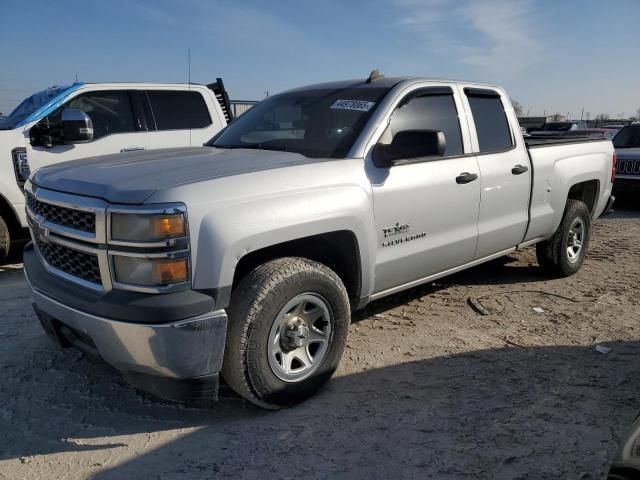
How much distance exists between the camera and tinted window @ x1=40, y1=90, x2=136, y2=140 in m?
6.00

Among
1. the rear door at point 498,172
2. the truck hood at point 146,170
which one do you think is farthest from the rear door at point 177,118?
the rear door at point 498,172

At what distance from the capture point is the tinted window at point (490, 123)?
434 centimetres

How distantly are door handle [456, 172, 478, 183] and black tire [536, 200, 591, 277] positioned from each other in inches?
73.3

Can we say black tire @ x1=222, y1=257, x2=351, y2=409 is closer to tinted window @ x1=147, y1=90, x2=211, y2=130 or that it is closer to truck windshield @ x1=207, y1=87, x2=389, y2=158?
truck windshield @ x1=207, y1=87, x2=389, y2=158

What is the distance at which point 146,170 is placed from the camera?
2.82 m

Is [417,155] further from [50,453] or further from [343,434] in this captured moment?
[50,453]

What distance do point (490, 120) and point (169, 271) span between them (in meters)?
3.21

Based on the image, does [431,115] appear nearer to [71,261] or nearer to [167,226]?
[167,226]

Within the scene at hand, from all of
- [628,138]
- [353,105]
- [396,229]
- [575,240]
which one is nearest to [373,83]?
[353,105]

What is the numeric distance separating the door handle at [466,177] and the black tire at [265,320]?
4.54 feet

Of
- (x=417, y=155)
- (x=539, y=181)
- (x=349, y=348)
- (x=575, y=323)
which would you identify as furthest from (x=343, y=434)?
(x=539, y=181)

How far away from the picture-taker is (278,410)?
3.02 metres

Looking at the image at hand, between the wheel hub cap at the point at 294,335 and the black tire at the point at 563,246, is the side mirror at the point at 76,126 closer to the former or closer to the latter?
the wheel hub cap at the point at 294,335

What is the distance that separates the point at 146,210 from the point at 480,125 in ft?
9.79
